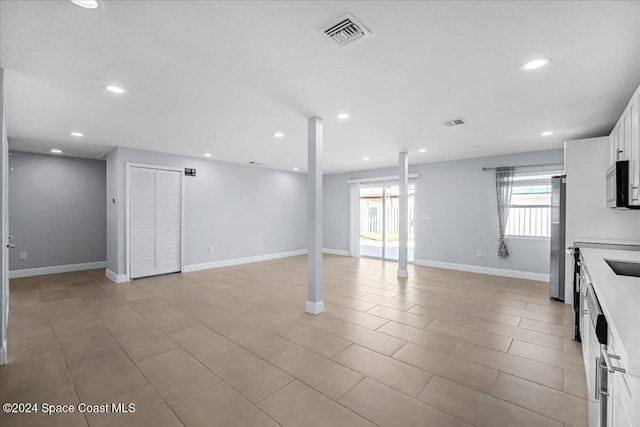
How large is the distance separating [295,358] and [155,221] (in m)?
4.67

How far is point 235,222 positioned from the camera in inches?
283

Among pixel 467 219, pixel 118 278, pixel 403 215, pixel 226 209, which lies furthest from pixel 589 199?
pixel 118 278

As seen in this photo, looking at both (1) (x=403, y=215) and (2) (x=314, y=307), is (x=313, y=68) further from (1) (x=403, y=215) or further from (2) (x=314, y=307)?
(1) (x=403, y=215)

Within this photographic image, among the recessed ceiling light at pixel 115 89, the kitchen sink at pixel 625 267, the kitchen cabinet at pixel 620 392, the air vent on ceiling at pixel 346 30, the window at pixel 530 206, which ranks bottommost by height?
the kitchen cabinet at pixel 620 392

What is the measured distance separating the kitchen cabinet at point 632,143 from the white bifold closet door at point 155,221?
22.8ft

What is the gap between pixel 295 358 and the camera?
259cm

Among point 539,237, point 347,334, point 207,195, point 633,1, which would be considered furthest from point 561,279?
point 207,195

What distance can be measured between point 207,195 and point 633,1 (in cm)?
681

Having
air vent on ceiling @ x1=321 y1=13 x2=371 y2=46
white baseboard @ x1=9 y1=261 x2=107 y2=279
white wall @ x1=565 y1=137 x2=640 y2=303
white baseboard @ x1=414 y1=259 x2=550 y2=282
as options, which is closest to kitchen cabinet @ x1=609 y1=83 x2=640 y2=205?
white wall @ x1=565 y1=137 x2=640 y2=303

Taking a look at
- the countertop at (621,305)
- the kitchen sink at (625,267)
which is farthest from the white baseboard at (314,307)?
the kitchen sink at (625,267)

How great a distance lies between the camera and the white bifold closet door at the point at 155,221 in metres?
5.51

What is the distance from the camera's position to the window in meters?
5.53

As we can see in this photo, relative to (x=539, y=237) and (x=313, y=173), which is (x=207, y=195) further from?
(x=539, y=237)

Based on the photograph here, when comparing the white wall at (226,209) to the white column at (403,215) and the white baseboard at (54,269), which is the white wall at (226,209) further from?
the white column at (403,215)
